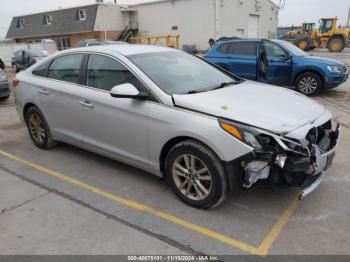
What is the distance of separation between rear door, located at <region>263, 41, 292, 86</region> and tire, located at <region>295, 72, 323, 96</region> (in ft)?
1.05

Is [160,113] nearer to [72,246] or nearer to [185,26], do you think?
[72,246]

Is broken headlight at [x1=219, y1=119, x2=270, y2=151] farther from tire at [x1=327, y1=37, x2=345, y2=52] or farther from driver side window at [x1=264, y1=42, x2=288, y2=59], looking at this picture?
tire at [x1=327, y1=37, x2=345, y2=52]

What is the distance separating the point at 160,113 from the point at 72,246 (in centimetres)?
153

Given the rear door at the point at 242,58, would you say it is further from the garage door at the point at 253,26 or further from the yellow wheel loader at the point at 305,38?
the garage door at the point at 253,26

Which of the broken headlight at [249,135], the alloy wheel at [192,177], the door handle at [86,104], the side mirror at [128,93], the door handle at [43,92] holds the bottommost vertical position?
the alloy wheel at [192,177]

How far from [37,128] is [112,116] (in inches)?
79.5

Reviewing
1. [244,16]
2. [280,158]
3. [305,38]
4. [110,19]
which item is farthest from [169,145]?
[110,19]

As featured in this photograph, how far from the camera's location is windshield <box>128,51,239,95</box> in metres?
3.68

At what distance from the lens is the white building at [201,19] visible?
29.8m

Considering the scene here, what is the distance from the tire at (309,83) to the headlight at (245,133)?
286 inches

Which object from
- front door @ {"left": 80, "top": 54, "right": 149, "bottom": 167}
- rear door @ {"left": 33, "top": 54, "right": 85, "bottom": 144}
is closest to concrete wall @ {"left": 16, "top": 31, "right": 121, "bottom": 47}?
rear door @ {"left": 33, "top": 54, "right": 85, "bottom": 144}

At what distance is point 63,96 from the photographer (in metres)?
4.46

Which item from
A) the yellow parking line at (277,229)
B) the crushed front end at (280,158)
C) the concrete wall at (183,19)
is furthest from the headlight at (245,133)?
the concrete wall at (183,19)

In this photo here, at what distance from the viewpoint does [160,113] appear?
3.43 metres
